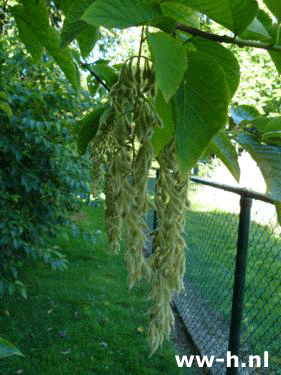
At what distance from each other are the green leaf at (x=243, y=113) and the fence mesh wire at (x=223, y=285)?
2304 millimetres

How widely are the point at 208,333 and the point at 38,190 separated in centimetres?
184

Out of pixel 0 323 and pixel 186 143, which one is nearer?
pixel 186 143

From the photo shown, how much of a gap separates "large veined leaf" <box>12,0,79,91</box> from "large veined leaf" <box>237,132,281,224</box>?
0.46 meters

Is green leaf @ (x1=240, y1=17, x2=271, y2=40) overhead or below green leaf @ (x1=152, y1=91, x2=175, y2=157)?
overhead

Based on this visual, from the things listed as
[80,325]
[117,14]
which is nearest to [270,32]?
[117,14]

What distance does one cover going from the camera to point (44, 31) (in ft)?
3.68

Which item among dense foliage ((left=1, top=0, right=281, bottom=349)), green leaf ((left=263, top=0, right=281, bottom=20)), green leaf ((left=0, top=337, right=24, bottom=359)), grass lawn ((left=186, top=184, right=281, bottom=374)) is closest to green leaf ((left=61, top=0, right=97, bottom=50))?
dense foliage ((left=1, top=0, right=281, bottom=349))

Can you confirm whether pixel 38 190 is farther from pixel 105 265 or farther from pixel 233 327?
pixel 105 265

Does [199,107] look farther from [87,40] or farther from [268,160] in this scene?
[87,40]

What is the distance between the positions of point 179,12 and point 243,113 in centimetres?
39

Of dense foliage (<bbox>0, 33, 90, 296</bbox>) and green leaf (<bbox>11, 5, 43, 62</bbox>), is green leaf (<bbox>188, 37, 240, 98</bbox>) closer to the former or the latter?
green leaf (<bbox>11, 5, 43, 62</bbox>)

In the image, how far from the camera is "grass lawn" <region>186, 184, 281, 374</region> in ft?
12.0

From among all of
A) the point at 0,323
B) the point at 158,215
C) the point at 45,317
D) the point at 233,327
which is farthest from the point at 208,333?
the point at 158,215

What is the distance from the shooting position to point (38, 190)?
12.1ft
